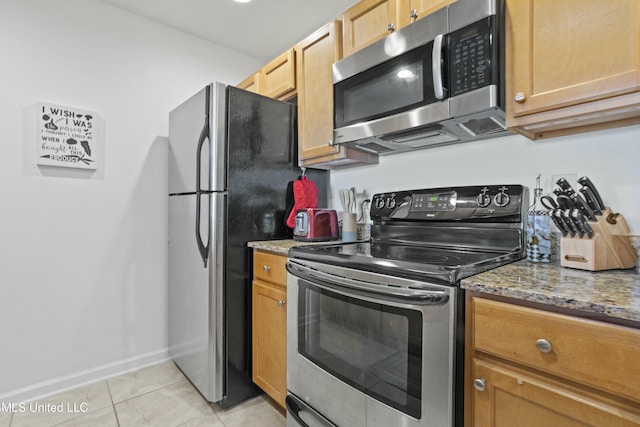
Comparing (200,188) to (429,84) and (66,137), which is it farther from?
(429,84)

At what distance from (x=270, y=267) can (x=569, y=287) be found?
128 cm

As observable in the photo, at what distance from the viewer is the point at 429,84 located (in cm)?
135

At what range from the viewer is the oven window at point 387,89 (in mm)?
1375

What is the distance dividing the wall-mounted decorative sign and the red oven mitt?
4.41 ft

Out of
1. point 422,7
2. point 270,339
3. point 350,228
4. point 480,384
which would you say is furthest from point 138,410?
point 422,7

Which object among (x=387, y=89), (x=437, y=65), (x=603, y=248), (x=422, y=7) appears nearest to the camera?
(x=603, y=248)

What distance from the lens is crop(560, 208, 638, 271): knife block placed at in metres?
1.03

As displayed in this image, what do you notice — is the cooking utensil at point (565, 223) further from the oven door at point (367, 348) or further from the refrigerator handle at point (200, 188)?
the refrigerator handle at point (200, 188)

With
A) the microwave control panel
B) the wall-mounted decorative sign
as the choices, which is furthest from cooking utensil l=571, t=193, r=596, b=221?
the wall-mounted decorative sign

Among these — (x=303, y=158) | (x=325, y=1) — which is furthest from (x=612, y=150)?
(x=325, y=1)

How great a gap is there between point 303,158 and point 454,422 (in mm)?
1566

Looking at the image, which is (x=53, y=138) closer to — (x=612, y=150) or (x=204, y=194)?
(x=204, y=194)

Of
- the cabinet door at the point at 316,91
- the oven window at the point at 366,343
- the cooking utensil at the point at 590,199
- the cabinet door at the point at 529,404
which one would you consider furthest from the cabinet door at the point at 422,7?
the cabinet door at the point at 529,404

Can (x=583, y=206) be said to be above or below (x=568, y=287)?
above
